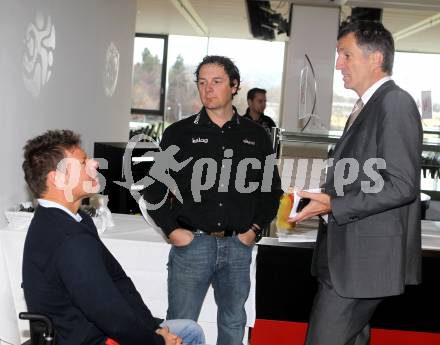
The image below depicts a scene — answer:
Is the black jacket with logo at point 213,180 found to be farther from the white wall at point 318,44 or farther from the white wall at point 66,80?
the white wall at point 318,44

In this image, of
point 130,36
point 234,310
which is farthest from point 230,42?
point 234,310

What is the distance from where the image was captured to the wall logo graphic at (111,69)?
18.5 feet

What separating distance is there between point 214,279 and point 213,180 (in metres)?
0.41

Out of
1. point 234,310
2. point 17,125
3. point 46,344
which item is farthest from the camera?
point 17,125

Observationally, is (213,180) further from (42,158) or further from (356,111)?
(42,158)

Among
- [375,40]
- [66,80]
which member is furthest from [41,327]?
[66,80]

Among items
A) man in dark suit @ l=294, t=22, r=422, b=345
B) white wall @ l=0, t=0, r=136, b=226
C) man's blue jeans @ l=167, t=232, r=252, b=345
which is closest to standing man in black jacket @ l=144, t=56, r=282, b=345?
man's blue jeans @ l=167, t=232, r=252, b=345

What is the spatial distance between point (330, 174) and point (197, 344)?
741 mm

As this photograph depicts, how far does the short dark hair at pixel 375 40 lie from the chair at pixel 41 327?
3.83 feet

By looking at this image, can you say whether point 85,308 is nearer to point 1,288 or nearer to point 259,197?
point 1,288

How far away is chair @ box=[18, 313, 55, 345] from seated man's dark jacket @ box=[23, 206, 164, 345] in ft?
0.12

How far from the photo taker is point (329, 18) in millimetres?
7668

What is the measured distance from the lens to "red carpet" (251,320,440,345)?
2.63 metres

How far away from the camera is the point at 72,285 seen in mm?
1506
